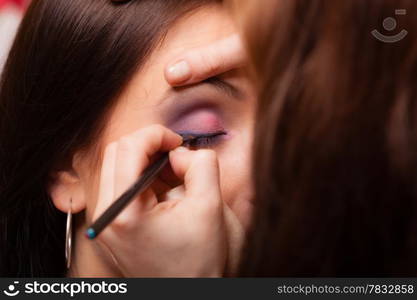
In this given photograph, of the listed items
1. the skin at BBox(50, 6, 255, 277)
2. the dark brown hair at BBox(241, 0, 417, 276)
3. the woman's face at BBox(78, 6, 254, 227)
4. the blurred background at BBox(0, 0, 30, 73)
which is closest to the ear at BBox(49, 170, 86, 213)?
the skin at BBox(50, 6, 255, 277)

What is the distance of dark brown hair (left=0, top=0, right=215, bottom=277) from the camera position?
85 centimetres

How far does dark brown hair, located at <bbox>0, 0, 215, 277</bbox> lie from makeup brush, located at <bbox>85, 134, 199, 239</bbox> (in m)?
0.18

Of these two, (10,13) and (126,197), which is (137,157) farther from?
(10,13)

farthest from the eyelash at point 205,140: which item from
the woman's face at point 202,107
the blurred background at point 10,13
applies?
the blurred background at point 10,13

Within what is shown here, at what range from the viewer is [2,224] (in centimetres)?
100

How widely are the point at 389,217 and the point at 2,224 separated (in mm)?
741

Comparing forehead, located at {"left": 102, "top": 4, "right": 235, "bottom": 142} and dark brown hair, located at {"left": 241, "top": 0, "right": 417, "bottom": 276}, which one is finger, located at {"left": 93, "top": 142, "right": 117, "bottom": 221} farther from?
dark brown hair, located at {"left": 241, "top": 0, "right": 417, "bottom": 276}

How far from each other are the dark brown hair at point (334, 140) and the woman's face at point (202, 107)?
31 centimetres

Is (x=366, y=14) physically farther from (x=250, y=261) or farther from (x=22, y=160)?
(x=22, y=160)

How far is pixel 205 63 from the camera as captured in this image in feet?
2.58

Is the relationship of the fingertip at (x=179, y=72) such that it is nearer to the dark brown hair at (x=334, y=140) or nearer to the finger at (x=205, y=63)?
the finger at (x=205, y=63)

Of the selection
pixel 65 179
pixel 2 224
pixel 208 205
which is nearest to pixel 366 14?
pixel 208 205

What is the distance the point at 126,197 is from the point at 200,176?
113 millimetres

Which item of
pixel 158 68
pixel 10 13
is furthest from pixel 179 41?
pixel 10 13
